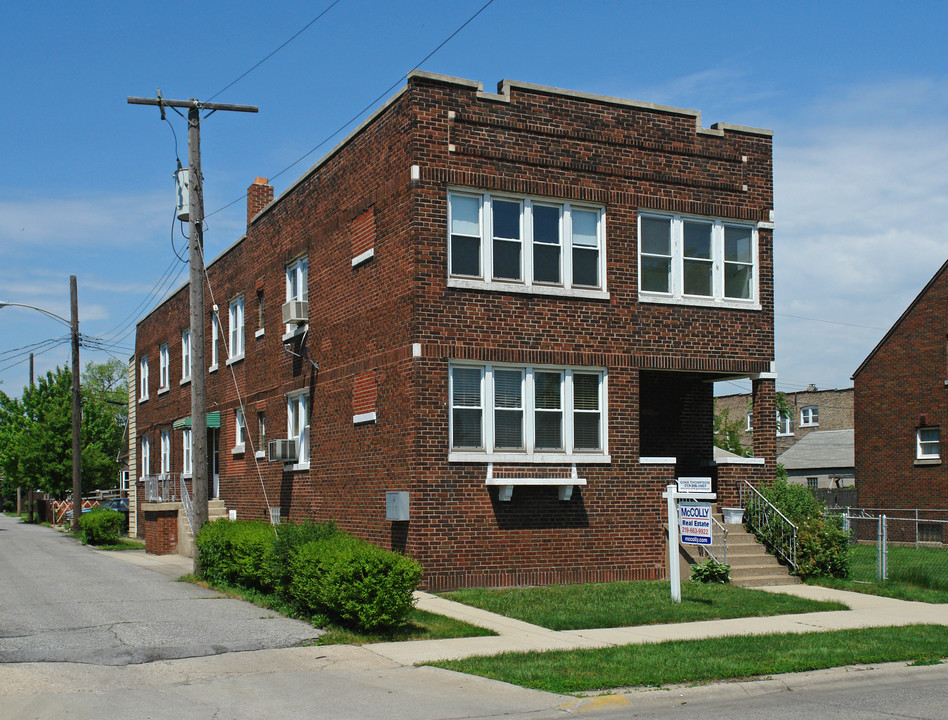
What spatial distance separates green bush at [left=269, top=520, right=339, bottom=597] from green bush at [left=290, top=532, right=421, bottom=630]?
1.66 m

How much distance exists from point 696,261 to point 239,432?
1369 cm

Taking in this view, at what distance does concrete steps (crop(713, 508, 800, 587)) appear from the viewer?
59.9 ft

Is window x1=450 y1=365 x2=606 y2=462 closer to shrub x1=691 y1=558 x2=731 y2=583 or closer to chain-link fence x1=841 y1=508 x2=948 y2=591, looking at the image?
shrub x1=691 y1=558 x2=731 y2=583

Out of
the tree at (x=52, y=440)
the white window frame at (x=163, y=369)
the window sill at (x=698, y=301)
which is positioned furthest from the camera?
the tree at (x=52, y=440)

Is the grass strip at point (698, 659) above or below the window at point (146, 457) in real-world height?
below

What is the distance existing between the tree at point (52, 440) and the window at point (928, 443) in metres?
40.9

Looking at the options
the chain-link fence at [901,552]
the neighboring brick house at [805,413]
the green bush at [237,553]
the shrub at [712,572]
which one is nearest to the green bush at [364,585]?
the green bush at [237,553]

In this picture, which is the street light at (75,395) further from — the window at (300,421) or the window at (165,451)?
the window at (300,421)

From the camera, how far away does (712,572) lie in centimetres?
1802

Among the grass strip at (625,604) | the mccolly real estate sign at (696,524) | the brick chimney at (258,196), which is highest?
the brick chimney at (258,196)

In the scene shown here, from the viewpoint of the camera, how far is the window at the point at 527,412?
18188 mm

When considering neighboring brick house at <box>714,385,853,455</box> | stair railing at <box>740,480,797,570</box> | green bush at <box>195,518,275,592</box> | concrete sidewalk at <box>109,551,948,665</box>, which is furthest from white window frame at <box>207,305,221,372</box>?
neighboring brick house at <box>714,385,853,455</box>

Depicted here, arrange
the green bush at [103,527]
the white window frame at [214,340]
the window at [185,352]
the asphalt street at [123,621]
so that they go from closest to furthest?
the asphalt street at [123,621], the white window frame at [214,340], the green bush at [103,527], the window at [185,352]

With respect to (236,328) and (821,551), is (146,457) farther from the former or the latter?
(821,551)
